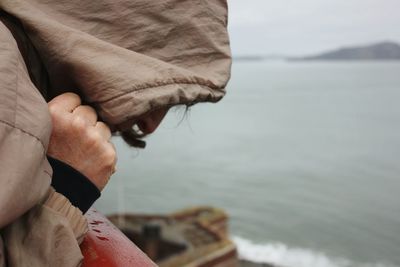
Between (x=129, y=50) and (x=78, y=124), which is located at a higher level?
(x=129, y=50)

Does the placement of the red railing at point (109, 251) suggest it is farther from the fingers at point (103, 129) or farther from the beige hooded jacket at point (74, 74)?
the fingers at point (103, 129)

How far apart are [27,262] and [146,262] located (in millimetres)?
339

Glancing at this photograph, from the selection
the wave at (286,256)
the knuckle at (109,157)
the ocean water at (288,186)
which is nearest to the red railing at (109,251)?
the knuckle at (109,157)

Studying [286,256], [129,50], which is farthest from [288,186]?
[129,50]

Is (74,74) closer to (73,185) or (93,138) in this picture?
(93,138)

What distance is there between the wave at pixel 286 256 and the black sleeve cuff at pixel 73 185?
2992cm

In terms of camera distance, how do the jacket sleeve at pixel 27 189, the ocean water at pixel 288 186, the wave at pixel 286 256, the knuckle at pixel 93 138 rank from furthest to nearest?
the ocean water at pixel 288 186 < the wave at pixel 286 256 < the knuckle at pixel 93 138 < the jacket sleeve at pixel 27 189

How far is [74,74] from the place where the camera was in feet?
4.27

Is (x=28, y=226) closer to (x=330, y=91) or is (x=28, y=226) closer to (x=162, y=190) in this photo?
(x=162, y=190)

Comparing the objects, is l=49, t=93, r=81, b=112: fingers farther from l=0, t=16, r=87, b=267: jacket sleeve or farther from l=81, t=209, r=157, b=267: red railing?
l=81, t=209, r=157, b=267: red railing

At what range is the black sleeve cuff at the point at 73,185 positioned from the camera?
3.81 feet

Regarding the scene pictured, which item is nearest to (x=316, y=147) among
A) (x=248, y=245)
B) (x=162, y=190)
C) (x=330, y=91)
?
(x=162, y=190)

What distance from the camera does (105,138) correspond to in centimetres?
129

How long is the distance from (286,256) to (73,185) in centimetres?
3189
